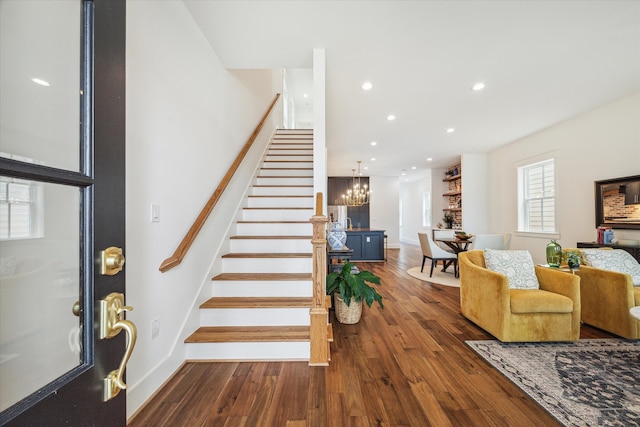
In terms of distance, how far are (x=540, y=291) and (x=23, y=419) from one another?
3418mm

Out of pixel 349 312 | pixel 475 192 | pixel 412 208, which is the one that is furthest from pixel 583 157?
pixel 412 208

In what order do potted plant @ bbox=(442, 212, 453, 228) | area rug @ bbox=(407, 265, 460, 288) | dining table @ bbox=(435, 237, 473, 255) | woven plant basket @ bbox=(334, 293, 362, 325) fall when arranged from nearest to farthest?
1. woven plant basket @ bbox=(334, 293, 362, 325)
2. area rug @ bbox=(407, 265, 460, 288)
3. dining table @ bbox=(435, 237, 473, 255)
4. potted plant @ bbox=(442, 212, 453, 228)

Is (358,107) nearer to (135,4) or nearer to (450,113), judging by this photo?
(450,113)

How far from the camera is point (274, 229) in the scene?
3197 mm

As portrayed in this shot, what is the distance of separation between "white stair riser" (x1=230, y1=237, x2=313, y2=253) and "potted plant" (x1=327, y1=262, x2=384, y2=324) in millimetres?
465

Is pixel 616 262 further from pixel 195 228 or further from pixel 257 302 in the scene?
pixel 195 228

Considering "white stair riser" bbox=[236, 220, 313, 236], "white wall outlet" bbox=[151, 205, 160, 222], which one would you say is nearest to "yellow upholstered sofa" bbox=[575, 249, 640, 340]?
"white stair riser" bbox=[236, 220, 313, 236]

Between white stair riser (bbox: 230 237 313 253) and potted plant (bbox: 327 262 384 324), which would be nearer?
potted plant (bbox: 327 262 384 324)

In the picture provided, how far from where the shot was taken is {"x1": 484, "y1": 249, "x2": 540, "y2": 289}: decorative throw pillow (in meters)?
2.63

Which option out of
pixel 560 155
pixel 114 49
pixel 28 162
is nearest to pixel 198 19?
pixel 114 49

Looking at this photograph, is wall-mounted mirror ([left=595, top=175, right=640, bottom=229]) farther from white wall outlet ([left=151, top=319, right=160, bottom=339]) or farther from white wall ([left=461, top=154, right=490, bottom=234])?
white wall outlet ([left=151, top=319, right=160, bottom=339])

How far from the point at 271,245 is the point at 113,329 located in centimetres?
233

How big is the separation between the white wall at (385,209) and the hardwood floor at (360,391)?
24.2 ft

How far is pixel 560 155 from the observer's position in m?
4.65
